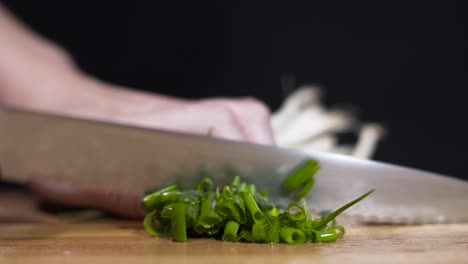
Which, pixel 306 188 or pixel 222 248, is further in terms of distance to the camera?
pixel 306 188

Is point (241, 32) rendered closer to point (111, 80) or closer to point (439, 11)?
point (111, 80)

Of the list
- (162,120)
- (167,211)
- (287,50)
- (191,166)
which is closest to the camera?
(167,211)

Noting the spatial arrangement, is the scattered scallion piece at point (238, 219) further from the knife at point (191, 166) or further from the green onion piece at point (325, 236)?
the knife at point (191, 166)

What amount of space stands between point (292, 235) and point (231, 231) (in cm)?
9

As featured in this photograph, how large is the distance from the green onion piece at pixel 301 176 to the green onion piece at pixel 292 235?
0.16 m

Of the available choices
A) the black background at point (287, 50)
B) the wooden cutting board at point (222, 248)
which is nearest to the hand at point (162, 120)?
the wooden cutting board at point (222, 248)

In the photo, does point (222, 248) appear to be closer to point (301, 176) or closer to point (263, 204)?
point (263, 204)

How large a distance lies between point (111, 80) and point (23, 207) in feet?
2.68

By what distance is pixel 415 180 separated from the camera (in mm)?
1164

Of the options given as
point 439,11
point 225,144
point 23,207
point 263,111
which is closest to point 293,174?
point 225,144

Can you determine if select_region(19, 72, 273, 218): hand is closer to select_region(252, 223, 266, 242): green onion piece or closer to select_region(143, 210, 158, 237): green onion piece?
select_region(143, 210, 158, 237): green onion piece

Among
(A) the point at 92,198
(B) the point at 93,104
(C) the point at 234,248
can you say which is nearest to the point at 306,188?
(C) the point at 234,248

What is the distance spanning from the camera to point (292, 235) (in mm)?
965

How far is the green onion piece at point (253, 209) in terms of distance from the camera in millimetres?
966
